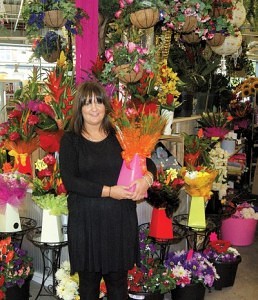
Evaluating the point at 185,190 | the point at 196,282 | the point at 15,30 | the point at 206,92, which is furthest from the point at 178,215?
the point at 15,30

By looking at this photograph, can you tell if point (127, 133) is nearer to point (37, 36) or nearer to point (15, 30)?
point (37, 36)

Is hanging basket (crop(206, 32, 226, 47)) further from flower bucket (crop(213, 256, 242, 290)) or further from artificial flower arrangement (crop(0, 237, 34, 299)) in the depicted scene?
artificial flower arrangement (crop(0, 237, 34, 299))

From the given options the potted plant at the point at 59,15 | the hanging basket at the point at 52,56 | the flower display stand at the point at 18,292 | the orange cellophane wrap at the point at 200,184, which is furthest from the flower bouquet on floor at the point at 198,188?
the hanging basket at the point at 52,56

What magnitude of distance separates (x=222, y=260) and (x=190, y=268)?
458 millimetres

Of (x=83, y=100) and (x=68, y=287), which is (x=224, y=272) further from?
(x=83, y=100)

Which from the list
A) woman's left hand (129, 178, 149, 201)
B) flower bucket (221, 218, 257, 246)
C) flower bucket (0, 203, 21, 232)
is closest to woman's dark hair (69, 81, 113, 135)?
woman's left hand (129, 178, 149, 201)

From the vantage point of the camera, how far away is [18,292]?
285 centimetres

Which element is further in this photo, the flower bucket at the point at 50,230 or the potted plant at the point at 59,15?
the potted plant at the point at 59,15

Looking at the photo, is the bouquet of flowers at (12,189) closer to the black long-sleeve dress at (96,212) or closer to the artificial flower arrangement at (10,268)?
the artificial flower arrangement at (10,268)

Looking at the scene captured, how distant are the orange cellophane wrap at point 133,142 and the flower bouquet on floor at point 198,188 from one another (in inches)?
34.7

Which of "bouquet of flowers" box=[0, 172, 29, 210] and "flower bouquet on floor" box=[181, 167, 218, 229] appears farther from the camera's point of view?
"flower bouquet on floor" box=[181, 167, 218, 229]

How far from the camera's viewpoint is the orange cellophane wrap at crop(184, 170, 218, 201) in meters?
2.92

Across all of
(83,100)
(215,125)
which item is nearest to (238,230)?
(215,125)

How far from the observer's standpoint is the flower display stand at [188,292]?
2969 mm
